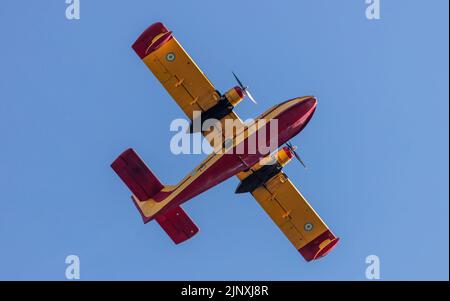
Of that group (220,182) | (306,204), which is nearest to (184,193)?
(220,182)

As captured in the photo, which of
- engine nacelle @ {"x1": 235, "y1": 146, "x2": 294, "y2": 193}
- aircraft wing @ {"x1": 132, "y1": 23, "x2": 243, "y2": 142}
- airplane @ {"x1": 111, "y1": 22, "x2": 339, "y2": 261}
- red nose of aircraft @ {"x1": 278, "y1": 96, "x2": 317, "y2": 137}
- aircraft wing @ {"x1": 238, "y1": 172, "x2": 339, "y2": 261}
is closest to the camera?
red nose of aircraft @ {"x1": 278, "y1": 96, "x2": 317, "y2": 137}

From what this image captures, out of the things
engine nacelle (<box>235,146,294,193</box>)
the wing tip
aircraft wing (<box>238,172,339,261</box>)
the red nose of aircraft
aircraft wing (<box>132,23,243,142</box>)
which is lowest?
the wing tip

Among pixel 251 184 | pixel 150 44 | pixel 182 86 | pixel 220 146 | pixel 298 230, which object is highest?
pixel 150 44

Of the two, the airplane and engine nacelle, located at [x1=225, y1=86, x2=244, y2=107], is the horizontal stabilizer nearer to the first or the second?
the airplane

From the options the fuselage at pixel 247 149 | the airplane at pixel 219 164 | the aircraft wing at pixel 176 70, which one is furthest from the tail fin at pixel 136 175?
the aircraft wing at pixel 176 70

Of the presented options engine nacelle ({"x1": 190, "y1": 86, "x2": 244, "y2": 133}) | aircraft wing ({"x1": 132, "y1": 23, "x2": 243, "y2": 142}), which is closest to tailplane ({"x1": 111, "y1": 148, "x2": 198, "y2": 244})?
engine nacelle ({"x1": 190, "y1": 86, "x2": 244, "y2": 133})

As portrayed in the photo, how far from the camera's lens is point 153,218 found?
131ft

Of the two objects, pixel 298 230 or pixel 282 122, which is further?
pixel 298 230

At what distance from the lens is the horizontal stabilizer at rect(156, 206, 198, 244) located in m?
41.4

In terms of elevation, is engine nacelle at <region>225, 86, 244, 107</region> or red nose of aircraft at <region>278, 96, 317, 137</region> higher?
engine nacelle at <region>225, 86, 244, 107</region>

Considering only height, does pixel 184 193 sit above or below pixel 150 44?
below

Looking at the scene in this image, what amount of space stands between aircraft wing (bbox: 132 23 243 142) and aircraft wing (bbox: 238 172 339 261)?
402 centimetres

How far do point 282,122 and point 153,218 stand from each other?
25.6 feet

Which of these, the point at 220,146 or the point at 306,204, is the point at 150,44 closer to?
the point at 220,146
